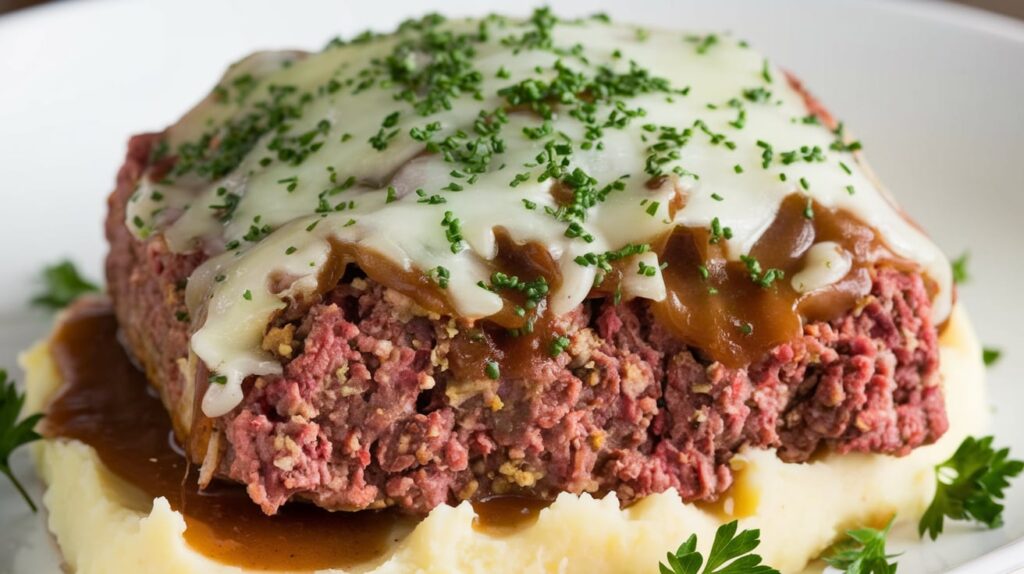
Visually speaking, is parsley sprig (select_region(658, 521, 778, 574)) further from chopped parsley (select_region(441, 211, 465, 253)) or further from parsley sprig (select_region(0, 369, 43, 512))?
parsley sprig (select_region(0, 369, 43, 512))

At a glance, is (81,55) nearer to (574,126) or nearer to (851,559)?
(574,126)

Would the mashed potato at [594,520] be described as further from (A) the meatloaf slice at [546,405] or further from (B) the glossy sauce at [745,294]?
(B) the glossy sauce at [745,294]

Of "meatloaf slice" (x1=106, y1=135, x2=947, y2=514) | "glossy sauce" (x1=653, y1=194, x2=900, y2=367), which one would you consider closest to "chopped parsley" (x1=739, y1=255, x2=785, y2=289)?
"glossy sauce" (x1=653, y1=194, x2=900, y2=367)

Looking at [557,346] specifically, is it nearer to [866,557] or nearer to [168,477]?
[866,557]

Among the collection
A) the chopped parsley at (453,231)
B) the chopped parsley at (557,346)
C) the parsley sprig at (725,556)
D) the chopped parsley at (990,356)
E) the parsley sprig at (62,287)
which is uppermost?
the chopped parsley at (453,231)

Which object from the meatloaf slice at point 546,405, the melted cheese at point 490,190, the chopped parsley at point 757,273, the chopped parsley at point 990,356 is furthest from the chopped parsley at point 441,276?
the chopped parsley at point 990,356

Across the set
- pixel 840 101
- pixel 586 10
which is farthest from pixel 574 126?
pixel 586 10

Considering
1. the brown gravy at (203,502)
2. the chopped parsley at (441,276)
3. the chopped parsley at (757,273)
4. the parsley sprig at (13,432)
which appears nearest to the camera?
the chopped parsley at (441,276)
